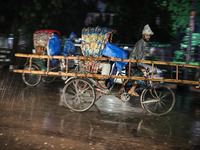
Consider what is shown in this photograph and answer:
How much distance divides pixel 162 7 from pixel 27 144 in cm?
1485

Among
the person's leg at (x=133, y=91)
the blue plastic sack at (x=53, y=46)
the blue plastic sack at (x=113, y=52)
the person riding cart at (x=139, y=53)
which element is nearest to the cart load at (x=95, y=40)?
the blue plastic sack at (x=113, y=52)

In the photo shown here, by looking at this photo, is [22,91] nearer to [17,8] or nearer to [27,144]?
[27,144]

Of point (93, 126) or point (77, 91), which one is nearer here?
point (93, 126)

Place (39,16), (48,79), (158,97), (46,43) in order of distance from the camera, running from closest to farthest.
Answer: (158,97) → (46,43) → (48,79) → (39,16)

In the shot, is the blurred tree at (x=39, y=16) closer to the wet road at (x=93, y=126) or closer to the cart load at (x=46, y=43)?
the cart load at (x=46, y=43)

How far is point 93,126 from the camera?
5.81 m

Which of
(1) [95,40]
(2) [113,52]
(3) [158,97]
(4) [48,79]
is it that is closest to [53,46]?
(4) [48,79]

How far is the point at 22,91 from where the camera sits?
9.48 metres

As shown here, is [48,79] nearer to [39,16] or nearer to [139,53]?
[139,53]

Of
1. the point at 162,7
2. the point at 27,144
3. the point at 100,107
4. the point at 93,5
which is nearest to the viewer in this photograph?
the point at 27,144

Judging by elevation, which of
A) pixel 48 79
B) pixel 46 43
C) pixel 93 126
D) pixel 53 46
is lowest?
pixel 93 126

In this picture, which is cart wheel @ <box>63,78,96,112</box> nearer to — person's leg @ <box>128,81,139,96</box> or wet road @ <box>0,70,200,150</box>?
wet road @ <box>0,70,200,150</box>

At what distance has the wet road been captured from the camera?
4766mm

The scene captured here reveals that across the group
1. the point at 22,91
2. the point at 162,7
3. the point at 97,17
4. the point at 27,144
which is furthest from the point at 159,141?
the point at 97,17
